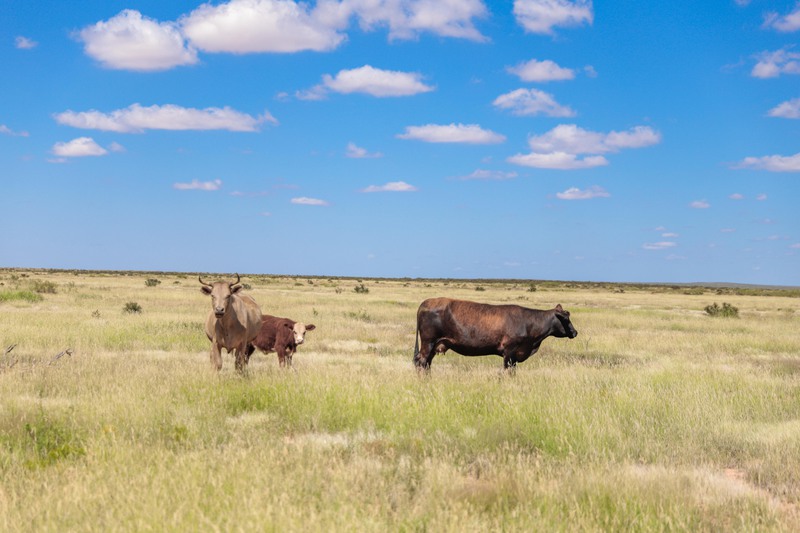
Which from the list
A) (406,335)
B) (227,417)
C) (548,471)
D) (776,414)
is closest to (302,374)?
(227,417)

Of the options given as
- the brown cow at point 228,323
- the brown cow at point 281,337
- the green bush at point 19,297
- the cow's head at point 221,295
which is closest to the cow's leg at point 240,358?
the brown cow at point 228,323

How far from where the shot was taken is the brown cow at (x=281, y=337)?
14.6 meters

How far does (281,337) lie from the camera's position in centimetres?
1466

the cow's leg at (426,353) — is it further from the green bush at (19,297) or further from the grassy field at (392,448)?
the green bush at (19,297)

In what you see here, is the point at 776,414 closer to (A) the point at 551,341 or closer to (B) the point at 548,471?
(B) the point at 548,471

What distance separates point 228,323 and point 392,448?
6196 millimetres

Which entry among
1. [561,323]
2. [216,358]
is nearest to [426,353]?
[561,323]

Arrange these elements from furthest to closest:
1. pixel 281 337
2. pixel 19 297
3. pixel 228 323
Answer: pixel 19 297, pixel 281 337, pixel 228 323

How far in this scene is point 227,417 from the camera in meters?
8.89

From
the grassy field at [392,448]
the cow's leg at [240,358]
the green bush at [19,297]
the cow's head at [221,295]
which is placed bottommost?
the grassy field at [392,448]

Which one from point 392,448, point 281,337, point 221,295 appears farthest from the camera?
point 281,337

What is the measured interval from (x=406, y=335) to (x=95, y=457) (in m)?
15.6

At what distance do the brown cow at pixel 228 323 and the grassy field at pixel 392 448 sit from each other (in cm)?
66

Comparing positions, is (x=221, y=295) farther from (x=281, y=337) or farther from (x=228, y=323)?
(x=281, y=337)
